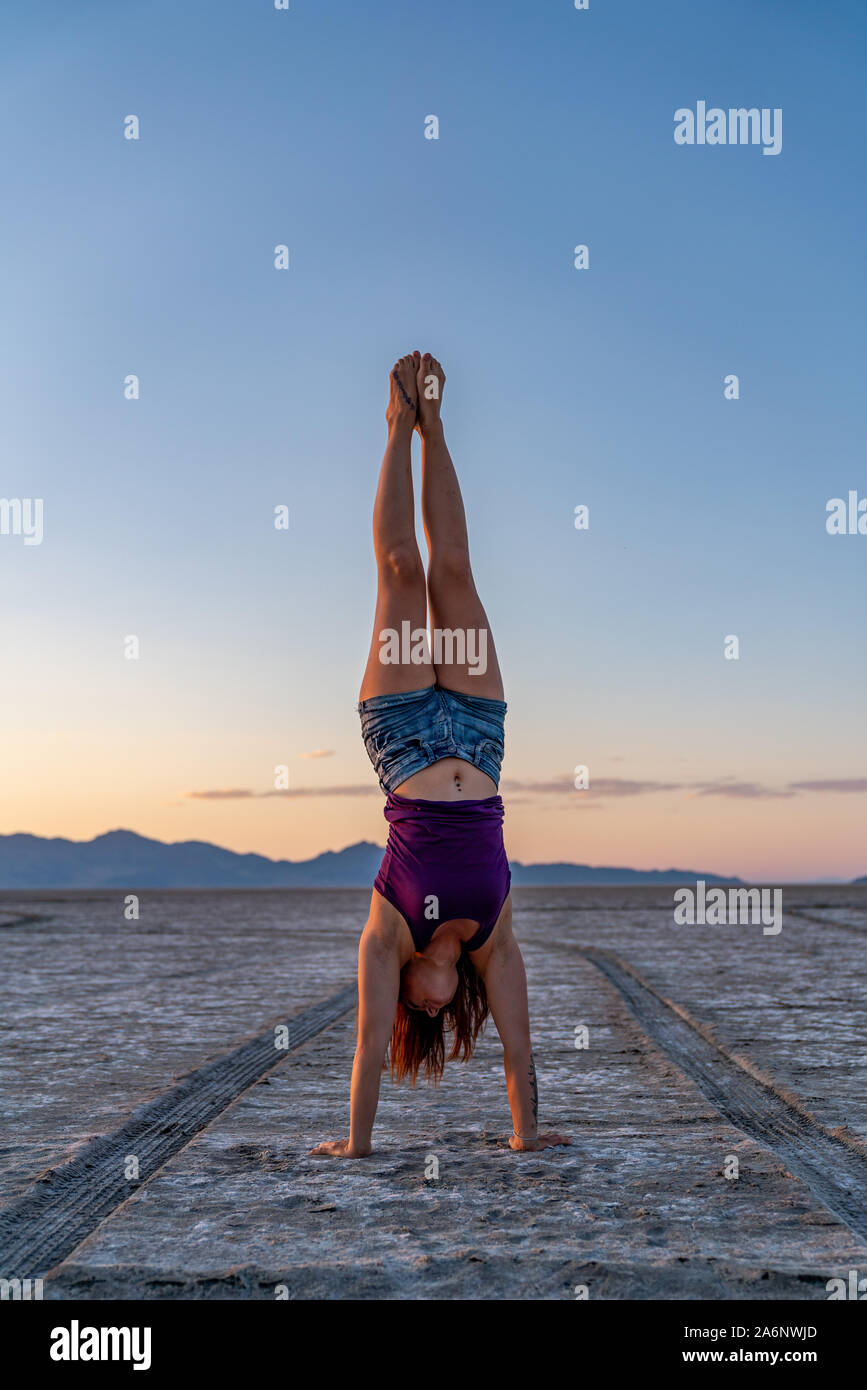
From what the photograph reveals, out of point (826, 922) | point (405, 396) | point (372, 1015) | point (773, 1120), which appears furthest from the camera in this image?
point (826, 922)

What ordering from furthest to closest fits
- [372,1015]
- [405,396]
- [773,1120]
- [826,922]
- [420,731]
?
[826,922], [773,1120], [405,396], [420,731], [372,1015]

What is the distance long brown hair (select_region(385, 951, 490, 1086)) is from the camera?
395 cm

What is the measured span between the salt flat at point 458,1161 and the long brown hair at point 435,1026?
32 centimetres

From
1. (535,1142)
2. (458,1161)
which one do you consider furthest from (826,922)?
(458,1161)

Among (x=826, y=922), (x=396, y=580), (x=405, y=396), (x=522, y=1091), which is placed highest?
(x=405, y=396)

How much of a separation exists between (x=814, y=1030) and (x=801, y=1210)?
3844mm

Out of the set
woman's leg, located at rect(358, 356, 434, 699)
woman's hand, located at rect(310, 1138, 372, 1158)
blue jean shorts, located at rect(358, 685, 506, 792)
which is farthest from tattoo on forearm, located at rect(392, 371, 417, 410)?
woman's hand, located at rect(310, 1138, 372, 1158)

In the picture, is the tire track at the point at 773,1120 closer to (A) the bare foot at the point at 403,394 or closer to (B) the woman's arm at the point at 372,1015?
(B) the woman's arm at the point at 372,1015

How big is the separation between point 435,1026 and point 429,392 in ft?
7.82

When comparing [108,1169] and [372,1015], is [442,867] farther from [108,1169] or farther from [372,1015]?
[108,1169]

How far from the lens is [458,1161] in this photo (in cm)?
373

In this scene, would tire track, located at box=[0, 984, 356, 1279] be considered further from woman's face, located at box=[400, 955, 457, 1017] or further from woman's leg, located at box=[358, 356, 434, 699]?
woman's leg, located at box=[358, 356, 434, 699]
